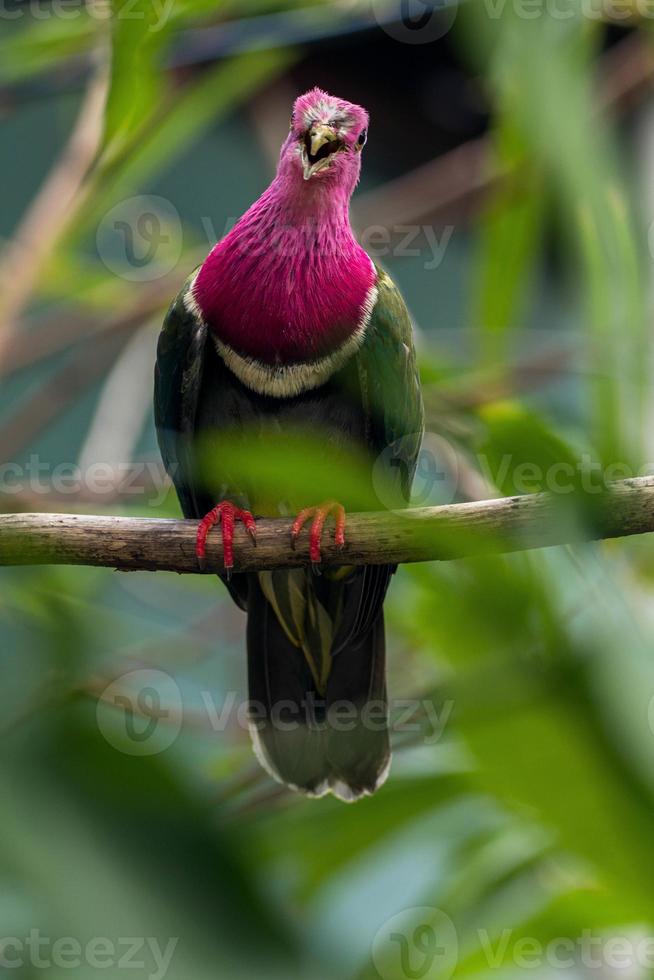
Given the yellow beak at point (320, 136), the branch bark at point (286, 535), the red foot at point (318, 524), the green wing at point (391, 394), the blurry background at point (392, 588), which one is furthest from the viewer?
the green wing at point (391, 394)

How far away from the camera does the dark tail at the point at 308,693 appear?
2.21m

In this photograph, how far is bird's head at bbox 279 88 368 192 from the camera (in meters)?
1.99

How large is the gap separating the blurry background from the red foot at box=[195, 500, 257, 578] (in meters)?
0.23

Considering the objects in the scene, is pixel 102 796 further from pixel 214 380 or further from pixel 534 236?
pixel 534 236

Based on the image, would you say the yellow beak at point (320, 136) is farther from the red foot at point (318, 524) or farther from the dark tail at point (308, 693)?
the dark tail at point (308, 693)

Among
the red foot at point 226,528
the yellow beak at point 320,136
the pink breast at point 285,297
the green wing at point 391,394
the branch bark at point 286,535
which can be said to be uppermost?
the yellow beak at point 320,136

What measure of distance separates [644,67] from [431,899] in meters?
2.34

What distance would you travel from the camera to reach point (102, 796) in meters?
0.78

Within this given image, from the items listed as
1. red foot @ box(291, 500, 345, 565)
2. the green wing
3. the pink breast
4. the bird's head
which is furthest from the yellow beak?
red foot @ box(291, 500, 345, 565)

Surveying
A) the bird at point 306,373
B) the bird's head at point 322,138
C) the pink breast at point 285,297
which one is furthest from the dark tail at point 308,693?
the bird's head at point 322,138

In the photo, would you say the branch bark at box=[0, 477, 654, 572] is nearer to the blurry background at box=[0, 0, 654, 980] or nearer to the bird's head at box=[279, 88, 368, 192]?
the blurry background at box=[0, 0, 654, 980]

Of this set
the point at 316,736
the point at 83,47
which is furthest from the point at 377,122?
the point at 316,736

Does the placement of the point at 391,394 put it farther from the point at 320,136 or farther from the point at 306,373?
the point at 320,136

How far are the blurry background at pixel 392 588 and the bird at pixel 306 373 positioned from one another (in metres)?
0.10
